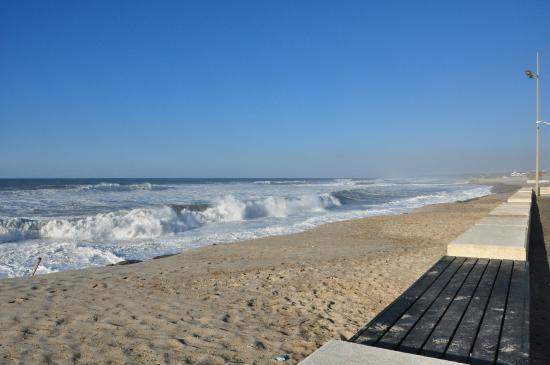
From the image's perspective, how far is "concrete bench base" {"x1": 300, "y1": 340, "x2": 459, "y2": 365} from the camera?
2.36 metres

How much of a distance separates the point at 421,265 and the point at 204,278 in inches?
158

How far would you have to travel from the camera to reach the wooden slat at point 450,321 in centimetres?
267

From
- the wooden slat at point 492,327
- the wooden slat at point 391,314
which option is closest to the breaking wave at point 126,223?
the wooden slat at point 391,314

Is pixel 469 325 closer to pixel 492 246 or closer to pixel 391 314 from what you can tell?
pixel 391 314

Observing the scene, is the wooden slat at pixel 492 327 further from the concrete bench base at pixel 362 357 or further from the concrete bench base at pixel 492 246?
the concrete bench base at pixel 492 246

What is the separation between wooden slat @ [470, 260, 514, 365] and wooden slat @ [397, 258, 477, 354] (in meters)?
0.33

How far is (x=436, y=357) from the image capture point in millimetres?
2555

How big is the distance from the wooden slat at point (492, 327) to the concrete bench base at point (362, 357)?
0.38m

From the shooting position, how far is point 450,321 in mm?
3178

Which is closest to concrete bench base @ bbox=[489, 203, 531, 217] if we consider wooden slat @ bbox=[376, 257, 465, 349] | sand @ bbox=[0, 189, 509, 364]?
sand @ bbox=[0, 189, 509, 364]

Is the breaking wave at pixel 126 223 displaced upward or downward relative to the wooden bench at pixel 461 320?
downward

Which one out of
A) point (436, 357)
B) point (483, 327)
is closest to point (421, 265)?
point (483, 327)

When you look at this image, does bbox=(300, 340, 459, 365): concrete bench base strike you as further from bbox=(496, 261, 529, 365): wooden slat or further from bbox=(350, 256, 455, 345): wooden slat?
bbox=(496, 261, 529, 365): wooden slat

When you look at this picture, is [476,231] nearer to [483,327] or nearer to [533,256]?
[533,256]
